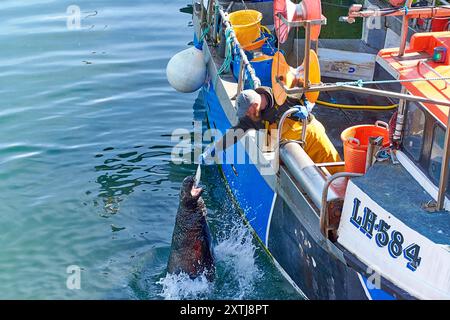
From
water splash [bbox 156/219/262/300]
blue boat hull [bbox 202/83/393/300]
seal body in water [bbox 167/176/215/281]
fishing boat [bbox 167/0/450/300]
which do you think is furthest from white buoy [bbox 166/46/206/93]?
seal body in water [bbox 167/176/215/281]

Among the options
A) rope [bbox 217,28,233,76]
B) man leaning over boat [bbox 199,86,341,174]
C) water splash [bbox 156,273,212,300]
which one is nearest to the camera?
man leaning over boat [bbox 199,86,341,174]

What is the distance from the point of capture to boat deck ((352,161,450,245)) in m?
4.90

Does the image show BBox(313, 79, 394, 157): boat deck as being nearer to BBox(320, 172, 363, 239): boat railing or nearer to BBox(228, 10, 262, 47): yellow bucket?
BBox(228, 10, 262, 47): yellow bucket

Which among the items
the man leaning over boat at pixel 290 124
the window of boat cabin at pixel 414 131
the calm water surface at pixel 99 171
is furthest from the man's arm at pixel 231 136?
the window of boat cabin at pixel 414 131

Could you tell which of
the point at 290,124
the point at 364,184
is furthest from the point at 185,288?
the point at 364,184

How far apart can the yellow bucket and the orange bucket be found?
307 centimetres

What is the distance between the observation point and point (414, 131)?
553cm

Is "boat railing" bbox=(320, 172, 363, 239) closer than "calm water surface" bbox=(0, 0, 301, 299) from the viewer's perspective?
Yes

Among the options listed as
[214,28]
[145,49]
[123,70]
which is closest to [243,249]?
[214,28]

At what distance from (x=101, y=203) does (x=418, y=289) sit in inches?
208

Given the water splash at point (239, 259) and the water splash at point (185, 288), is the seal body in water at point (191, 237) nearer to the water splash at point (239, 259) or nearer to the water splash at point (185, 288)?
the water splash at point (185, 288)

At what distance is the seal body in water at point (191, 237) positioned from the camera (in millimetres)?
7129

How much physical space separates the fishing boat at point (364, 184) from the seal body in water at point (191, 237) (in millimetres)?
739

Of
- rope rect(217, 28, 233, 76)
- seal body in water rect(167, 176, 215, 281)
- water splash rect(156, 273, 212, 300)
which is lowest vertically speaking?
water splash rect(156, 273, 212, 300)
